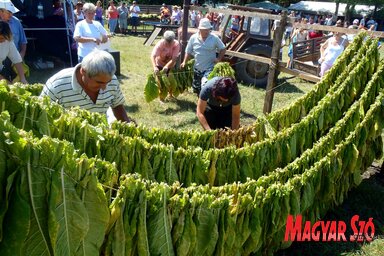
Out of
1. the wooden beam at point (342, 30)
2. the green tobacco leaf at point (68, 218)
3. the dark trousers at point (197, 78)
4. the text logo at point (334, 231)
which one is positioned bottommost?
the text logo at point (334, 231)

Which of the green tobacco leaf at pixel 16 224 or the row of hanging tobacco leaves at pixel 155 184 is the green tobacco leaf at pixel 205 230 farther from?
the green tobacco leaf at pixel 16 224

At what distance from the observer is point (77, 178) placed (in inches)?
68.5

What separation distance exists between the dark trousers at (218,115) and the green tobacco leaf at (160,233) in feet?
8.08

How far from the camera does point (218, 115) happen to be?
4492mm

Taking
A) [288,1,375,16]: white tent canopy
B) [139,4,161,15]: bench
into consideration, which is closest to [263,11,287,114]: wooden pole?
[139,4,161,15]: bench

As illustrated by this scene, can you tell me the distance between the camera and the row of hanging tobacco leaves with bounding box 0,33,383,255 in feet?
5.34

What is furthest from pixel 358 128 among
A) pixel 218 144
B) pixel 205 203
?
pixel 205 203

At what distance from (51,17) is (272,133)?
8.60m

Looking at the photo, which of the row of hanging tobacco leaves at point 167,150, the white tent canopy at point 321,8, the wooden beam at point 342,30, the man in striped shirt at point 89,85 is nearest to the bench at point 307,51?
the wooden beam at point 342,30

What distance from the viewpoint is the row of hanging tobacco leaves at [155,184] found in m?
1.63

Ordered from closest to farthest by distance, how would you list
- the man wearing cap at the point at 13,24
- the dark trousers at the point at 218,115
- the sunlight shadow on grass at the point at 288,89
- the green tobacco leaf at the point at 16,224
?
1. the green tobacco leaf at the point at 16,224
2. the dark trousers at the point at 218,115
3. the man wearing cap at the point at 13,24
4. the sunlight shadow on grass at the point at 288,89

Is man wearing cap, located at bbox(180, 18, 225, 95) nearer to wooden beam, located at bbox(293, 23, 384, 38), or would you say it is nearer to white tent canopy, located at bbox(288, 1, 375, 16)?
wooden beam, located at bbox(293, 23, 384, 38)

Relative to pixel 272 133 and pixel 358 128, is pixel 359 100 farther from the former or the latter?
pixel 272 133

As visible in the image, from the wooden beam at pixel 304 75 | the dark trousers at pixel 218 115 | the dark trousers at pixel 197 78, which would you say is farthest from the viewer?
the dark trousers at pixel 197 78
